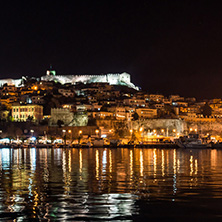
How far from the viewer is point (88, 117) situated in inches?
2302

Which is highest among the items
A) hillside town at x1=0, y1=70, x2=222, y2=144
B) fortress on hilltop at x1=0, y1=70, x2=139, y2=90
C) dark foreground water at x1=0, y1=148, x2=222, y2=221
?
fortress on hilltop at x1=0, y1=70, x2=139, y2=90

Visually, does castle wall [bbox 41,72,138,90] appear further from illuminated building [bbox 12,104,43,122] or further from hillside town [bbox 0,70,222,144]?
illuminated building [bbox 12,104,43,122]

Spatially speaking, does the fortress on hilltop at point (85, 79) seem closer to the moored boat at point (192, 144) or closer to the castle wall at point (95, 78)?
the castle wall at point (95, 78)

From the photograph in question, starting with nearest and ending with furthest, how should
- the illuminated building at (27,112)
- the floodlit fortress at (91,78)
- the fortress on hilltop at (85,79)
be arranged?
the illuminated building at (27,112) → the fortress on hilltop at (85,79) → the floodlit fortress at (91,78)

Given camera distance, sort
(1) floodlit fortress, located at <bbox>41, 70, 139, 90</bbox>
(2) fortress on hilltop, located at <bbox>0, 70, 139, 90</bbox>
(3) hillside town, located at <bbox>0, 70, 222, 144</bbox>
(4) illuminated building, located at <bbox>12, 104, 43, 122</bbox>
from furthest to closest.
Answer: (1) floodlit fortress, located at <bbox>41, 70, 139, 90</bbox>, (2) fortress on hilltop, located at <bbox>0, 70, 139, 90</bbox>, (4) illuminated building, located at <bbox>12, 104, 43, 122</bbox>, (3) hillside town, located at <bbox>0, 70, 222, 144</bbox>

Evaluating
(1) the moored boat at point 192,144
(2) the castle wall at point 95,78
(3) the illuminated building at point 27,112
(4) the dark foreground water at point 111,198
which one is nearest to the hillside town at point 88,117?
(3) the illuminated building at point 27,112

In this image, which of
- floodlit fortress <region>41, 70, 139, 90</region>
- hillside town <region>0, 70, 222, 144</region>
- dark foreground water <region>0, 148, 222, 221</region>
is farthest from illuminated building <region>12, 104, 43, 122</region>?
dark foreground water <region>0, 148, 222, 221</region>

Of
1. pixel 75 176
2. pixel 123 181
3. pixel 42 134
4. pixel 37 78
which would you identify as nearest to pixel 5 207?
pixel 123 181

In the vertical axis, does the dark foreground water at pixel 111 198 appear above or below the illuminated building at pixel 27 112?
below

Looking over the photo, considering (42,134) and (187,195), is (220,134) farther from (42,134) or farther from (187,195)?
(187,195)

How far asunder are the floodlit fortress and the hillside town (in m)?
6.98

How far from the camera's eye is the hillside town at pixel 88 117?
54.4 metres

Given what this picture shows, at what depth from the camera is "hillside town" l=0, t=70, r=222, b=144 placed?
5444cm

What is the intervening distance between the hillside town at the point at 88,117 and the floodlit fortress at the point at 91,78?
698 centimetres
